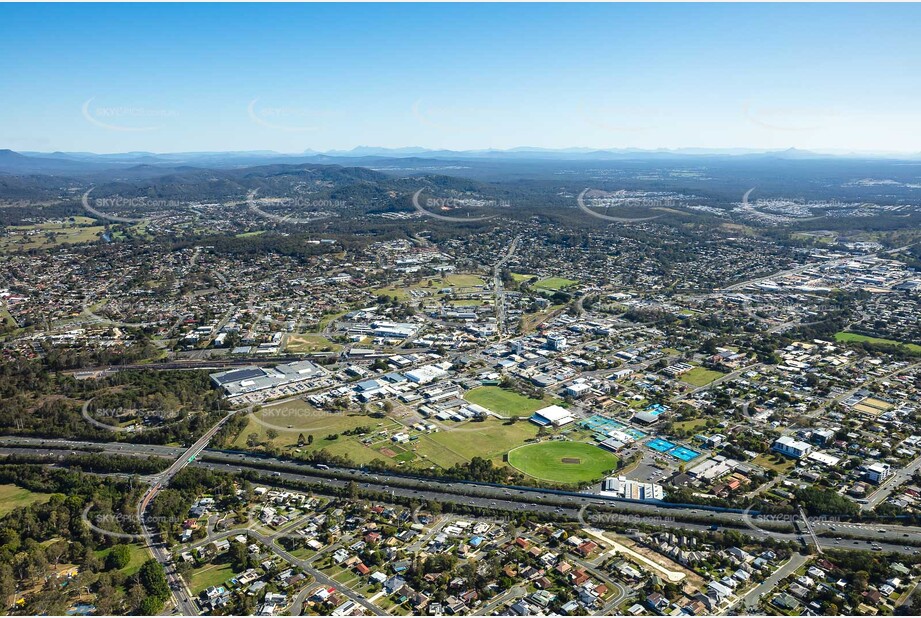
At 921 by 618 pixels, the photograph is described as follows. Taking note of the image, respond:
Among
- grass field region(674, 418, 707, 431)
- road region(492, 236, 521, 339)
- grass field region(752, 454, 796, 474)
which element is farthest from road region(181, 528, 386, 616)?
road region(492, 236, 521, 339)

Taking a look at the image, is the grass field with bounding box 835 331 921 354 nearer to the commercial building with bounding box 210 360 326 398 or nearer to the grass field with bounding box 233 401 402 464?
the grass field with bounding box 233 401 402 464

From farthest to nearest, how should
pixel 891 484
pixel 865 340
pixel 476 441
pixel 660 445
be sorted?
pixel 865 340 < pixel 476 441 < pixel 660 445 < pixel 891 484

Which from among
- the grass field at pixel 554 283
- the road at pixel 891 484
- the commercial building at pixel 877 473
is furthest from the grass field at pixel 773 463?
the grass field at pixel 554 283

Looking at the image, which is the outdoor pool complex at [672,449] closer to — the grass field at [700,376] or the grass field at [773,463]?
the grass field at [773,463]

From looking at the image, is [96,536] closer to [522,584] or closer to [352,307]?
[522,584]

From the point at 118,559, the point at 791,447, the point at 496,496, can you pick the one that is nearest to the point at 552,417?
the point at 496,496

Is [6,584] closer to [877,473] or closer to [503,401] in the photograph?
[503,401]
